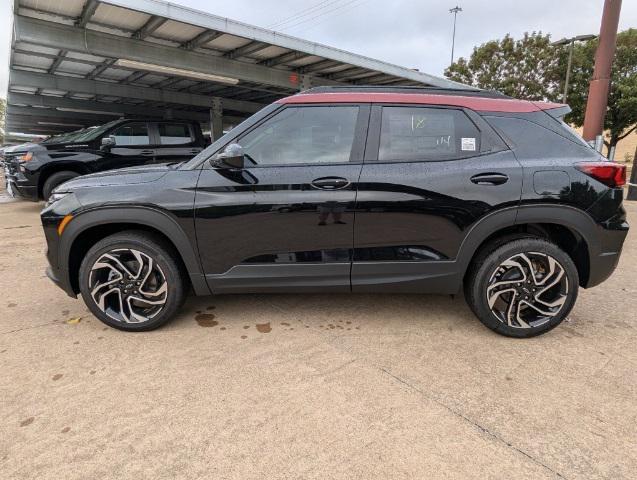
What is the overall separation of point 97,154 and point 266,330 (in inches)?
258

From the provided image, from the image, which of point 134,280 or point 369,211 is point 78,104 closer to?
point 134,280

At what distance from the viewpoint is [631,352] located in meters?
2.75

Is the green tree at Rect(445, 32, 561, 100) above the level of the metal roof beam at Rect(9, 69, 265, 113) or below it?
above

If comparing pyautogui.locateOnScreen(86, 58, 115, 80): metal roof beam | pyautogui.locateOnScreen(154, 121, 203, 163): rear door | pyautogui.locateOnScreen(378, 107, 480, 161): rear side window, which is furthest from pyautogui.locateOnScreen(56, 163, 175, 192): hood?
pyautogui.locateOnScreen(86, 58, 115, 80): metal roof beam

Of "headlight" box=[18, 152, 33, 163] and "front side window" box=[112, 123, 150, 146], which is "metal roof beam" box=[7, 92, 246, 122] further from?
"headlight" box=[18, 152, 33, 163]

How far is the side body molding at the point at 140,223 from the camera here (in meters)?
2.80

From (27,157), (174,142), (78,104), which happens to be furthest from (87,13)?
(78,104)

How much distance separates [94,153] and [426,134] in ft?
23.5

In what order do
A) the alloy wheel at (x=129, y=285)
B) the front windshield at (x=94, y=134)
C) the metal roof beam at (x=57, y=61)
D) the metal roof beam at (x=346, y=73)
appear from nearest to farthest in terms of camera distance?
the alloy wheel at (x=129, y=285)
the front windshield at (x=94, y=134)
the metal roof beam at (x=57, y=61)
the metal roof beam at (x=346, y=73)

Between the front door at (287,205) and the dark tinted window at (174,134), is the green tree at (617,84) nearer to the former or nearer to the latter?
the dark tinted window at (174,134)

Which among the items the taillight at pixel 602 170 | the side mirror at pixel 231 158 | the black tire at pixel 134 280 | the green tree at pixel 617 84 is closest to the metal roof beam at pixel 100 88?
the black tire at pixel 134 280

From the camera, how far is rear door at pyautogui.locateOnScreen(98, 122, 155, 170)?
786 centimetres

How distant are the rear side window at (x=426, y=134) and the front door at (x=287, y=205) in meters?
0.18

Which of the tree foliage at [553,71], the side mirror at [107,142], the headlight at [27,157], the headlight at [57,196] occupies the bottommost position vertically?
the headlight at [57,196]
